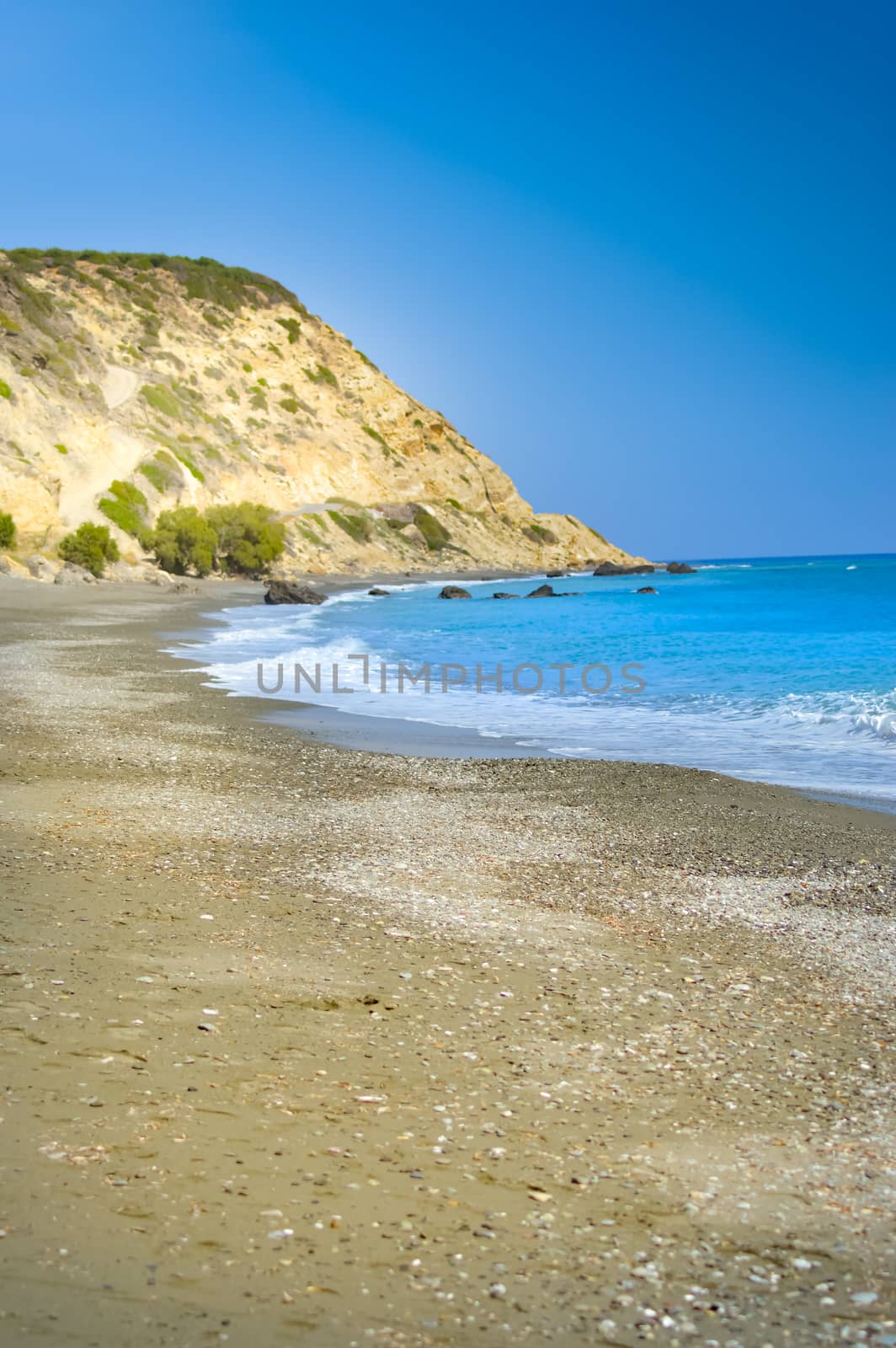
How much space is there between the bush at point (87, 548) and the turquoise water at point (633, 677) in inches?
329

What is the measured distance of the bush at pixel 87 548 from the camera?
4772cm

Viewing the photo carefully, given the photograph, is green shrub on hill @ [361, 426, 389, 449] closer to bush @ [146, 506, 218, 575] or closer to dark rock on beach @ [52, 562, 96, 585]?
bush @ [146, 506, 218, 575]

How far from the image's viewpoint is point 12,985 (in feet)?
15.7

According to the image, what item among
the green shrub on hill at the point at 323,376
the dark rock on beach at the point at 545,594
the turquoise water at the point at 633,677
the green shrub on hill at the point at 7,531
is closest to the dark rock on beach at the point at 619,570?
the dark rock on beach at the point at 545,594

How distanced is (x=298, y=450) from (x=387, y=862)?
87586 mm

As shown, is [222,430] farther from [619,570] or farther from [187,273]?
[619,570]

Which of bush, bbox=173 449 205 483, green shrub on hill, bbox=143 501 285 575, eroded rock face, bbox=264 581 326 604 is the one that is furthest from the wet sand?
bush, bbox=173 449 205 483

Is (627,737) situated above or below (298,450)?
below

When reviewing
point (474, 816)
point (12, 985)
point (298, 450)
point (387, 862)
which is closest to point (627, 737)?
point (474, 816)

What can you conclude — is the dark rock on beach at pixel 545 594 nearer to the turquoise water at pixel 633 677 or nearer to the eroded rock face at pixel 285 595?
the turquoise water at pixel 633 677

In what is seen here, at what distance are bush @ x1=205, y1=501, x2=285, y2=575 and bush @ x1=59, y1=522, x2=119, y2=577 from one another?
14.8m

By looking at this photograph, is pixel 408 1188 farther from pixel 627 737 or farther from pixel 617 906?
pixel 627 737

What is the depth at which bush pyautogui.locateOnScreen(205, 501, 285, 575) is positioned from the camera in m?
63.8

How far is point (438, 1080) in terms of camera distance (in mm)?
4285
